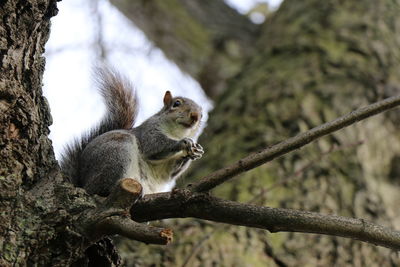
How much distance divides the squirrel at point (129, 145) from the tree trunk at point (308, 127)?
24cm

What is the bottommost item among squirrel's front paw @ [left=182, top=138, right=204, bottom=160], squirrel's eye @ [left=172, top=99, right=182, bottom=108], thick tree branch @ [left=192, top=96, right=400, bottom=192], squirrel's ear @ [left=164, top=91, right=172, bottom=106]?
thick tree branch @ [left=192, top=96, right=400, bottom=192]

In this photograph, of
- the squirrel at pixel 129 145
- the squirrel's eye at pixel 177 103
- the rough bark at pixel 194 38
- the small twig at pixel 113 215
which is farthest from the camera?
the rough bark at pixel 194 38

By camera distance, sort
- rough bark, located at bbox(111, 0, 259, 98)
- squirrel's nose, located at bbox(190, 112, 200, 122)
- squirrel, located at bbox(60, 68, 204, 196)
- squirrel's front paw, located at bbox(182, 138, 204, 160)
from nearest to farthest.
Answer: squirrel, located at bbox(60, 68, 204, 196)
squirrel's front paw, located at bbox(182, 138, 204, 160)
squirrel's nose, located at bbox(190, 112, 200, 122)
rough bark, located at bbox(111, 0, 259, 98)

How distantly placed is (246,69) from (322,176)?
104 cm

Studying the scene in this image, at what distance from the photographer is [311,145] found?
2.68 metres

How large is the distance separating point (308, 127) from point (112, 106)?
0.96 metres

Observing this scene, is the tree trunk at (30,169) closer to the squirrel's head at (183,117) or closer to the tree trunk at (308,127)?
the tree trunk at (308,127)

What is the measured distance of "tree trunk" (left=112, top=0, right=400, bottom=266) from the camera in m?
2.22

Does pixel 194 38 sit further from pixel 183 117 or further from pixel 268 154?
pixel 268 154

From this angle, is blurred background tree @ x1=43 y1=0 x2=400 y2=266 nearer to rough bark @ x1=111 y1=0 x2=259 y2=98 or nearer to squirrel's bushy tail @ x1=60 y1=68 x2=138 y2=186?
squirrel's bushy tail @ x1=60 y1=68 x2=138 y2=186

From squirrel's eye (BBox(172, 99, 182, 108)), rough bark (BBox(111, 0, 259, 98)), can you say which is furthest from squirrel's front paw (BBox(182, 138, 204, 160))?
rough bark (BBox(111, 0, 259, 98))

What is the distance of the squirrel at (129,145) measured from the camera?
2.00 metres

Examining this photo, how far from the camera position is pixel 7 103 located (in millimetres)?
1419

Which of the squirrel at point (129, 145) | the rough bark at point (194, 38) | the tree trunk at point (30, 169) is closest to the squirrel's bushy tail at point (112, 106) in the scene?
the squirrel at point (129, 145)
